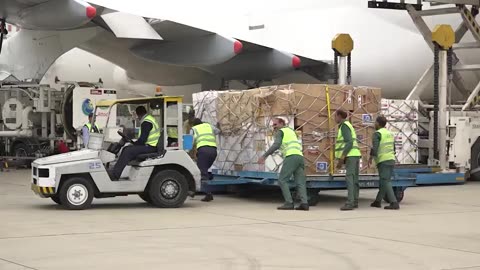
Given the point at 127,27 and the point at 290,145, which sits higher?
the point at 127,27

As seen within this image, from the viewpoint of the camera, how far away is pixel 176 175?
42.5 feet

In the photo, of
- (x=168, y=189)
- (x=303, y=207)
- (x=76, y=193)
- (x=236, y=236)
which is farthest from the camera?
(x=168, y=189)

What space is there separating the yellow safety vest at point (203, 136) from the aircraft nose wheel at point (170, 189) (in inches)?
62.8

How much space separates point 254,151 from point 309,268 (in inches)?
276

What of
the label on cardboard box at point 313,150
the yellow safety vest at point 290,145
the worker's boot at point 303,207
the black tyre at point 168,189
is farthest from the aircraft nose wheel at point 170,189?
the label on cardboard box at point 313,150

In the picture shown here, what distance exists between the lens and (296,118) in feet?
45.0

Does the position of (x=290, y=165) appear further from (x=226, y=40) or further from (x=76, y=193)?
(x=226, y=40)

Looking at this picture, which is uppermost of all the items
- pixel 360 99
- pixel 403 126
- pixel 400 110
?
pixel 360 99

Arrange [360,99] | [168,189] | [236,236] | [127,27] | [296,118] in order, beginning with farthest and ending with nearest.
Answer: [127,27]
[360,99]
[296,118]
[168,189]
[236,236]

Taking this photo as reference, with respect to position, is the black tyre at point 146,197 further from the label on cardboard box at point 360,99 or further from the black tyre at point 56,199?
the label on cardboard box at point 360,99

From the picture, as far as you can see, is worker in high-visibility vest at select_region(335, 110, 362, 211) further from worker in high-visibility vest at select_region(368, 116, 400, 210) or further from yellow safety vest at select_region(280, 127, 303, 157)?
yellow safety vest at select_region(280, 127, 303, 157)

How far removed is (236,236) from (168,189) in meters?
3.46

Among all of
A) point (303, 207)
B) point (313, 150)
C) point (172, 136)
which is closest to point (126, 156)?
point (172, 136)

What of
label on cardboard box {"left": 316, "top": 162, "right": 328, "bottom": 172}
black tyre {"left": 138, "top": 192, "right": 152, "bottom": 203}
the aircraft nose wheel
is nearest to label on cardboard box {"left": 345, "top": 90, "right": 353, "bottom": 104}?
label on cardboard box {"left": 316, "top": 162, "right": 328, "bottom": 172}
